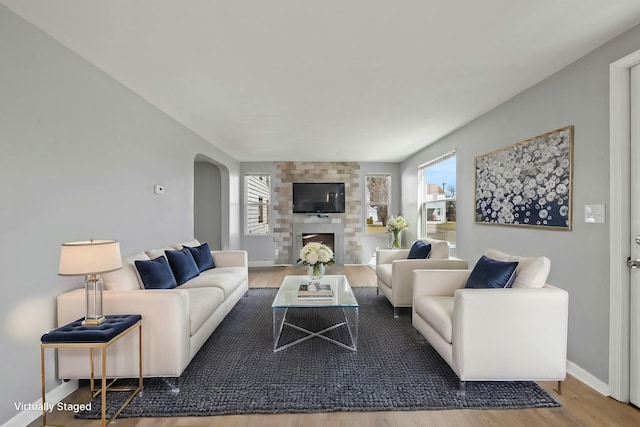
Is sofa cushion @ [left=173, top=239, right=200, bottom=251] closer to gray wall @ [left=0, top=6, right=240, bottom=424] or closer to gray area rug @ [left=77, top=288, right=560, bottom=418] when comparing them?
gray wall @ [left=0, top=6, right=240, bottom=424]

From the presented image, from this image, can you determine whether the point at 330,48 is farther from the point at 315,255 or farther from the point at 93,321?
the point at 93,321

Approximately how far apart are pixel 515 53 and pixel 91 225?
3.52 metres

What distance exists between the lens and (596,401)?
6.80 feet

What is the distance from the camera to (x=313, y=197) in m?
7.09

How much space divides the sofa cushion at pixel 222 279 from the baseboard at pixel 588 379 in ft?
10.4

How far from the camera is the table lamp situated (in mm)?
1857

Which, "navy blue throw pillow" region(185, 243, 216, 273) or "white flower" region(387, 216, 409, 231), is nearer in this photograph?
"navy blue throw pillow" region(185, 243, 216, 273)

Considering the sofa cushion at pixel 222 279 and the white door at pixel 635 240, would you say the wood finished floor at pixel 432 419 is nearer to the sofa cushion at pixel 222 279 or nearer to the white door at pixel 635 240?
the white door at pixel 635 240

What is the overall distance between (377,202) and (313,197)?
1.55 metres

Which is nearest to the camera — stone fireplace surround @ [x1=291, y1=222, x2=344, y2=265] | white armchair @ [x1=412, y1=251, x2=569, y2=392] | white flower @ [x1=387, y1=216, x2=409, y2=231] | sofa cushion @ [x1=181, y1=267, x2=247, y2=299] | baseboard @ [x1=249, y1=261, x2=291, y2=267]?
white armchair @ [x1=412, y1=251, x2=569, y2=392]

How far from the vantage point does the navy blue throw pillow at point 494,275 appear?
2.39m

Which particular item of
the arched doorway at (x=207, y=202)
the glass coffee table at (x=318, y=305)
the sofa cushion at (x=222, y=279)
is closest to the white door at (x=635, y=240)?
the glass coffee table at (x=318, y=305)

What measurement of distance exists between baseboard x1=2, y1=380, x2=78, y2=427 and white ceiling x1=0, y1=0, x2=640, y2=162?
2.39 meters

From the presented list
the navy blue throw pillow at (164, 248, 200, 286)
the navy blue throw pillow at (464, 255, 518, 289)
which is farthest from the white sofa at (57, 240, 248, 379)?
the navy blue throw pillow at (464, 255, 518, 289)
